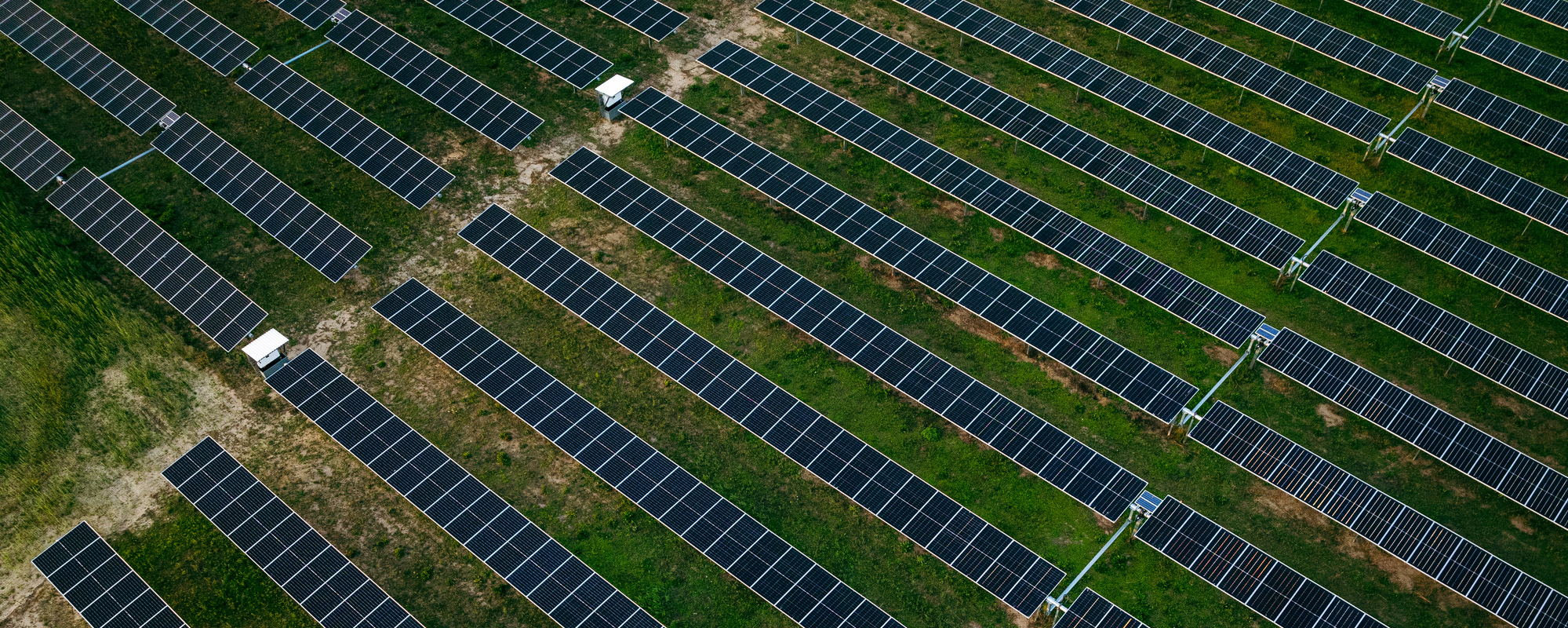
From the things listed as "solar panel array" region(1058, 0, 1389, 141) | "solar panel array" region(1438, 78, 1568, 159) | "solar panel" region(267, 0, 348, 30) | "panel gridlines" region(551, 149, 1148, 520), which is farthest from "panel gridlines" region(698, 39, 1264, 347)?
"solar panel" region(267, 0, 348, 30)

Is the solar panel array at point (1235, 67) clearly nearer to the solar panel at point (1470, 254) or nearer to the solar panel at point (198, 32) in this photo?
the solar panel at point (1470, 254)

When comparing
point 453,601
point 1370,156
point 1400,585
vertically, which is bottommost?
point 453,601

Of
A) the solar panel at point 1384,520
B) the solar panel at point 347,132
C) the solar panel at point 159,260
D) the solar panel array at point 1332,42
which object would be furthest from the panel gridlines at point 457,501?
the solar panel array at point 1332,42

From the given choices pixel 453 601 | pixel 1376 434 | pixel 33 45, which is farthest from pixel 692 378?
pixel 33 45

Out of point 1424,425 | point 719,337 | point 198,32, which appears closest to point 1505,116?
point 1424,425

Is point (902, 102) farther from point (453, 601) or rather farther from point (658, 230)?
point (453, 601)

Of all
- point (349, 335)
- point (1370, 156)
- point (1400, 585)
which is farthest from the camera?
point (1370, 156)
